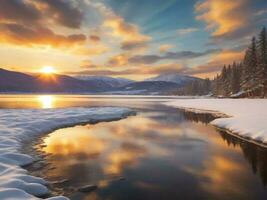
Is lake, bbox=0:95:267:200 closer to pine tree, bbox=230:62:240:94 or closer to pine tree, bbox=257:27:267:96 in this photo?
pine tree, bbox=257:27:267:96

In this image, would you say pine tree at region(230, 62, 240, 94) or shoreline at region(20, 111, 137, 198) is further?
pine tree at region(230, 62, 240, 94)

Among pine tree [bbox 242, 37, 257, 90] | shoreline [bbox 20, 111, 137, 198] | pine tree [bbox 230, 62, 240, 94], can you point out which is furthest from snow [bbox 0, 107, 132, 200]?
pine tree [bbox 230, 62, 240, 94]

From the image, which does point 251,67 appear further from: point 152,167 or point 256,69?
point 152,167

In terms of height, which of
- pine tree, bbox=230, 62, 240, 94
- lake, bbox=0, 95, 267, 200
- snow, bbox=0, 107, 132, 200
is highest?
pine tree, bbox=230, 62, 240, 94

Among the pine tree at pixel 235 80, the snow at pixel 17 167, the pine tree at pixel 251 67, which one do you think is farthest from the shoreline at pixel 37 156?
the pine tree at pixel 235 80

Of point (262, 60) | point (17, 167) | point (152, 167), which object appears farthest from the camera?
point (262, 60)

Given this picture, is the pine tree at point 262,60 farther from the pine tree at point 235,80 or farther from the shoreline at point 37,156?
the shoreline at point 37,156

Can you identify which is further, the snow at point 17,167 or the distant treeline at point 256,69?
the distant treeline at point 256,69

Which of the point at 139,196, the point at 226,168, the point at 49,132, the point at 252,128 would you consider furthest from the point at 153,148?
the point at 49,132

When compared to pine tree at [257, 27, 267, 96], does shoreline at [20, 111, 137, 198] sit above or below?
below

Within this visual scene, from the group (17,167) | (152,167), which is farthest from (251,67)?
(17,167)

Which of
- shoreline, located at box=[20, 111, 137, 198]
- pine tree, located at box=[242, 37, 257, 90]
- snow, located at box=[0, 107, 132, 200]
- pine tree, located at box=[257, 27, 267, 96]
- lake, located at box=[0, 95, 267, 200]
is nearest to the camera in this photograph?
snow, located at box=[0, 107, 132, 200]

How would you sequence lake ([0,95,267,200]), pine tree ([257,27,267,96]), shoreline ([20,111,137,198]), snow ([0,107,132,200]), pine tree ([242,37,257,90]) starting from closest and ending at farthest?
snow ([0,107,132,200]) → lake ([0,95,267,200]) → shoreline ([20,111,137,198]) → pine tree ([257,27,267,96]) → pine tree ([242,37,257,90])

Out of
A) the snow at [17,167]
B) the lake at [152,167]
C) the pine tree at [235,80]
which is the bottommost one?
the lake at [152,167]
